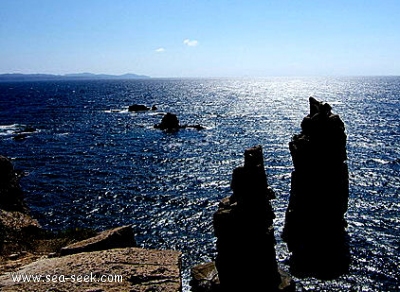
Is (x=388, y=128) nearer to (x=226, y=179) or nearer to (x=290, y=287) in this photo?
(x=226, y=179)

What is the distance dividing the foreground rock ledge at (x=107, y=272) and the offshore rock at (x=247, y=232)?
5.23m

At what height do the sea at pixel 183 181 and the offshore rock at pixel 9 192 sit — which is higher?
the offshore rock at pixel 9 192

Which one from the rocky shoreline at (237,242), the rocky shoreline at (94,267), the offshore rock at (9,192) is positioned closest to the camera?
the rocky shoreline at (94,267)

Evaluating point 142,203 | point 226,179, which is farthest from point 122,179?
point 226,179

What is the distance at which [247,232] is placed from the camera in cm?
2764

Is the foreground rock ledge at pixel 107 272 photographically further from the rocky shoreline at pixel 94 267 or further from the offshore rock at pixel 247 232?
the offshore rock at pixel 247 232

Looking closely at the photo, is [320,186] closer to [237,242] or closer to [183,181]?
[237,242]

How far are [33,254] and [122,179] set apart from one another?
34557 millimetres

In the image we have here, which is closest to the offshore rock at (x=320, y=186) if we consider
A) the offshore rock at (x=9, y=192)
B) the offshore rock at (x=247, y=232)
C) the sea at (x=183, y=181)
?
the sea at (x=183, y=181)

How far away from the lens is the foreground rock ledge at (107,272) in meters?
19.4

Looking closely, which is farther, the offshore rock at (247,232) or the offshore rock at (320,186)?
the offshore rock at (320,186)

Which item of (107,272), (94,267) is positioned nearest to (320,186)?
(107,272)

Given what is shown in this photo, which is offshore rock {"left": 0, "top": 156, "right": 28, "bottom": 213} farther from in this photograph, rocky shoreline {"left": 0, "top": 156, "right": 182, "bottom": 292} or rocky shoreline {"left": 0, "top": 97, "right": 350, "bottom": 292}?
rocky shoreline {"left": 0, "top": 156, "right": 182, "bottom": 292}

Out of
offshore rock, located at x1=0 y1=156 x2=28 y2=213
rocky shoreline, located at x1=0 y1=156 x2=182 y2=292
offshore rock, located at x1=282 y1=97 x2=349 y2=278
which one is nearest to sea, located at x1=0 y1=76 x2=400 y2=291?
offshore rock, located at x1=282 y1=97 x2=349 y2=278
